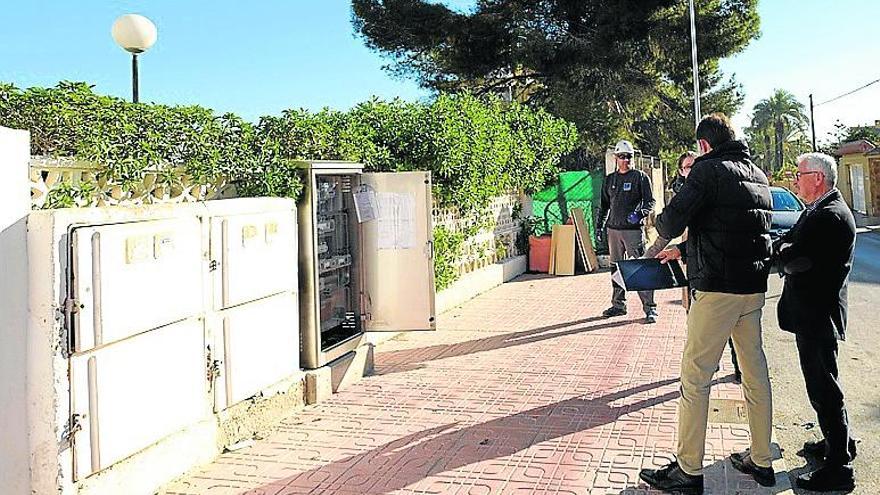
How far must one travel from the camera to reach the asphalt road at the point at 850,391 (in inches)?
174

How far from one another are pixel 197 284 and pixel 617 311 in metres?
5.91

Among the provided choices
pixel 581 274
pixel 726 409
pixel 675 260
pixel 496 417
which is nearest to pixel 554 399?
pixel 496 417

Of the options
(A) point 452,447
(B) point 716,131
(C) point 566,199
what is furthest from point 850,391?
(C) point 566,199

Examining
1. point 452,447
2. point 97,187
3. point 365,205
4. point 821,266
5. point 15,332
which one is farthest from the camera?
point 365,205

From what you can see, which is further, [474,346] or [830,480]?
[474,346]

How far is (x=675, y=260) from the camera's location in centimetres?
477

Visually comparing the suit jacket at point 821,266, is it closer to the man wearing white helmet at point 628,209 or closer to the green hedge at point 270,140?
the green hedge at point 270,140

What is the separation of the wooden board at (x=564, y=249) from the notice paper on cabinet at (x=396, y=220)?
23.5 feet

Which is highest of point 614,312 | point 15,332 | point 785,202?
point 785,202

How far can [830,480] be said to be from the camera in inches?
155

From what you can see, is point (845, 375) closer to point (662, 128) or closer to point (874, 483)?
point (874, 483)

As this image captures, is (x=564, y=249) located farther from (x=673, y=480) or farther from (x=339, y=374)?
(x=673, y=480)

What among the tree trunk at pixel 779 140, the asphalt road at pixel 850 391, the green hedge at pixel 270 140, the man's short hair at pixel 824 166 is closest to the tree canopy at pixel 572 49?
the green hedge at pixel 270 140

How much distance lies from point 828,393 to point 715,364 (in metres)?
0.67
